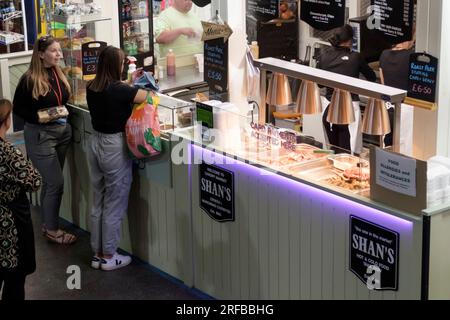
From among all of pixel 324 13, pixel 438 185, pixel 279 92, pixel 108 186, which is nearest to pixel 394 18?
pixel 324 13

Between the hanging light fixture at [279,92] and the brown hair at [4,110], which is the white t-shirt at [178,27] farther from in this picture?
the brown hair at [4,110]

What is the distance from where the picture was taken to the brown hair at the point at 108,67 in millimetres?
5825

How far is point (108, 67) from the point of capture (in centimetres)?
587

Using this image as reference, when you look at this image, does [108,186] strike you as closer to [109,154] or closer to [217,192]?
[109,154]

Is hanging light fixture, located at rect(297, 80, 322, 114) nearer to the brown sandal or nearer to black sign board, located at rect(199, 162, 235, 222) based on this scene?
black sign board, located at rect(199, 162, 235, 222)

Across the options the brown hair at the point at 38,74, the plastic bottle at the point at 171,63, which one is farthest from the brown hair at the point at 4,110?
the plastic bottle at the point at 171,63

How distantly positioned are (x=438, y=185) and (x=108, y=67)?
242 centimetres

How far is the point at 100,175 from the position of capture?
6.21 metres

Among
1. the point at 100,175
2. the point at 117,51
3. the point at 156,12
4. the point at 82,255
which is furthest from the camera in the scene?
the point at 156,12

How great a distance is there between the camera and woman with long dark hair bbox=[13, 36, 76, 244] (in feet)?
20.9

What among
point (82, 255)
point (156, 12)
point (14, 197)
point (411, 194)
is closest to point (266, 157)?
point (411, 194)

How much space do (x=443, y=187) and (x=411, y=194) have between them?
211 millimetres

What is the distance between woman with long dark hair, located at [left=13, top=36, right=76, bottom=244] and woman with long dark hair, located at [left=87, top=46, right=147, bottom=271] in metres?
0.54

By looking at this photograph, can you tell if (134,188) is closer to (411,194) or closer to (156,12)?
(411,194)
